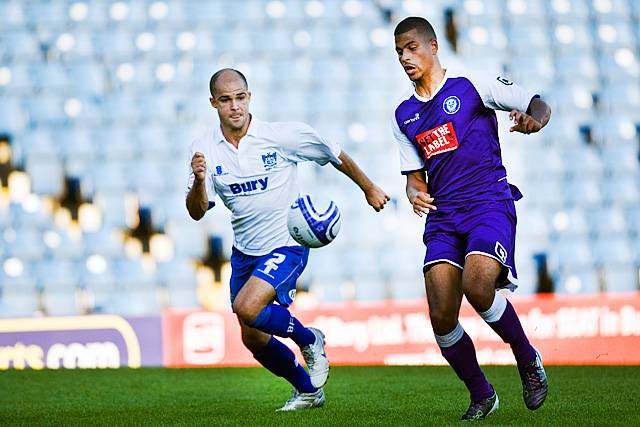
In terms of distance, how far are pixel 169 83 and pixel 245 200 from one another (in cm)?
817

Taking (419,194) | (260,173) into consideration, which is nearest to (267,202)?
(260,173)

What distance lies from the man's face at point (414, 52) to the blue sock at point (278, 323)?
156 centimetres

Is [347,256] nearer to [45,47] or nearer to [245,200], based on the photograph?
[45,47]

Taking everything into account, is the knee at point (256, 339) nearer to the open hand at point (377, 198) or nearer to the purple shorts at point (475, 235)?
the open hand at point (377, 198)

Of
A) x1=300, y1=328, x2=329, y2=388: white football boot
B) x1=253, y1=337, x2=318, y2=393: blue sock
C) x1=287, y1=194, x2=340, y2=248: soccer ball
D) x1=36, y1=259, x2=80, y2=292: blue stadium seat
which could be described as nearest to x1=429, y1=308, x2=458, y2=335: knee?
x1=287, y1=194, x2=340, y2=248: soccer ball

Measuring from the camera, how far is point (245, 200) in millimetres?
6418

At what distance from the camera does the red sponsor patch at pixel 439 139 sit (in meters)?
5.37

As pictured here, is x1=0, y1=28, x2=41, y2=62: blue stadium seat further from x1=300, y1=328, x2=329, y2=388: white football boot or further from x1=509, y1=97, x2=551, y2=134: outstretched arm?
x1=509, y1=97, x2=551, y2=134: outstretched arm

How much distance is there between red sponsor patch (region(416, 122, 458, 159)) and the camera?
537cm

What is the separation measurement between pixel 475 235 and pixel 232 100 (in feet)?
5.80

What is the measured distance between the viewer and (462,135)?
5.36 meters

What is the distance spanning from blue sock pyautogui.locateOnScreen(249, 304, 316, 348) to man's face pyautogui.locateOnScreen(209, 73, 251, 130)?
3.59 feet

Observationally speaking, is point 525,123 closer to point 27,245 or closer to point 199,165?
point 199,165

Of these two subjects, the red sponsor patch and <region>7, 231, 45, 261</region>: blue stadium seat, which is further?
<region>7, 231, 45, 261</region>: blue stadium seat
